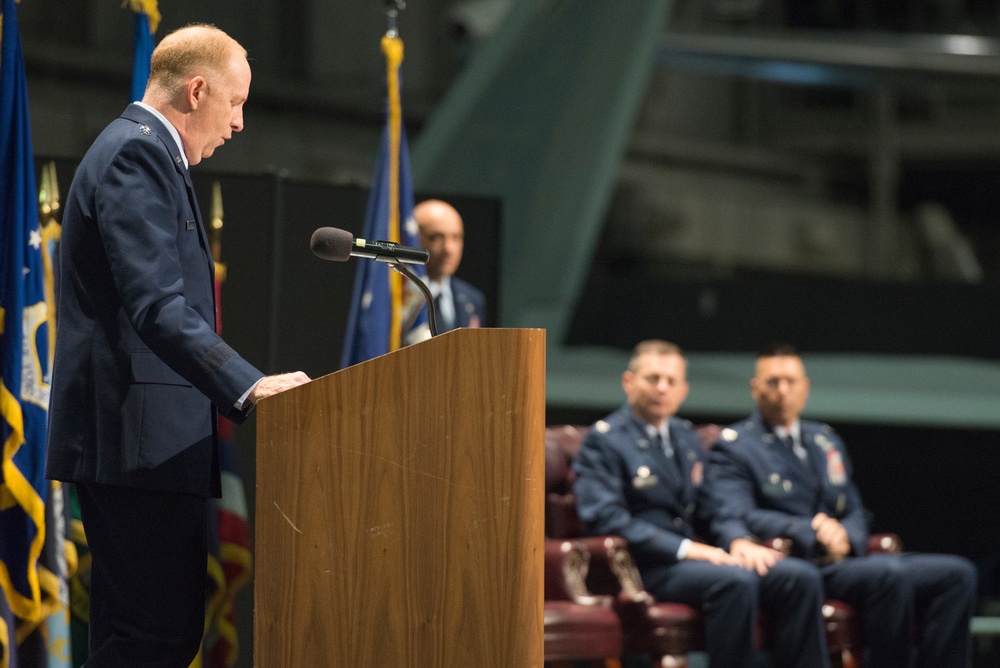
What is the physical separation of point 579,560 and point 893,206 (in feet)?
50.3

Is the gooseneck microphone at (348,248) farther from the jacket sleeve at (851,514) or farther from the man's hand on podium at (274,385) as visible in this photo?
the jacket sleeve at (851,514)

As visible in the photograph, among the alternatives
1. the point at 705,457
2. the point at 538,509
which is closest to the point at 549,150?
A: the point at 705,457

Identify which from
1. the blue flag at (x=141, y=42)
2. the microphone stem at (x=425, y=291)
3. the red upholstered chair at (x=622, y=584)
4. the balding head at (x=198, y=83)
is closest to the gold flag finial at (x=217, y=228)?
the blue flag at (x=141, y=42)

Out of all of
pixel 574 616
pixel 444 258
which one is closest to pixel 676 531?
pixel 574 616

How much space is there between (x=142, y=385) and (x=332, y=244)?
350 millimetres

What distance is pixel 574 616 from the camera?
10.3 ft

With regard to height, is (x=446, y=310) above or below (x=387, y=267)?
below

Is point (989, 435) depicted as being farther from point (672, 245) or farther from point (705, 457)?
point (672, 245)

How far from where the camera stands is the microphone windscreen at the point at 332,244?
1930mm

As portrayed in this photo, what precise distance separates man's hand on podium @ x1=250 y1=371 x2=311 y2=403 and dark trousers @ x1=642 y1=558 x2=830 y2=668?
5.57ft

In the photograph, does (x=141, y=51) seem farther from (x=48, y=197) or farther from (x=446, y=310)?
(x=446, y=310)

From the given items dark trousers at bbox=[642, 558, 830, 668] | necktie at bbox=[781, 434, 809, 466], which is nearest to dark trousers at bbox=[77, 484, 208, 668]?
dark trousers at bbox=[642, 558, 830, 668]

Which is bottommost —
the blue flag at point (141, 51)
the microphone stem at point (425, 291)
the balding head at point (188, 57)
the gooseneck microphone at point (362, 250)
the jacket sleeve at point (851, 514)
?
the jacket sleeve at point (851, 514)

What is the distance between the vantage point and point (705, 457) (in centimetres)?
369
